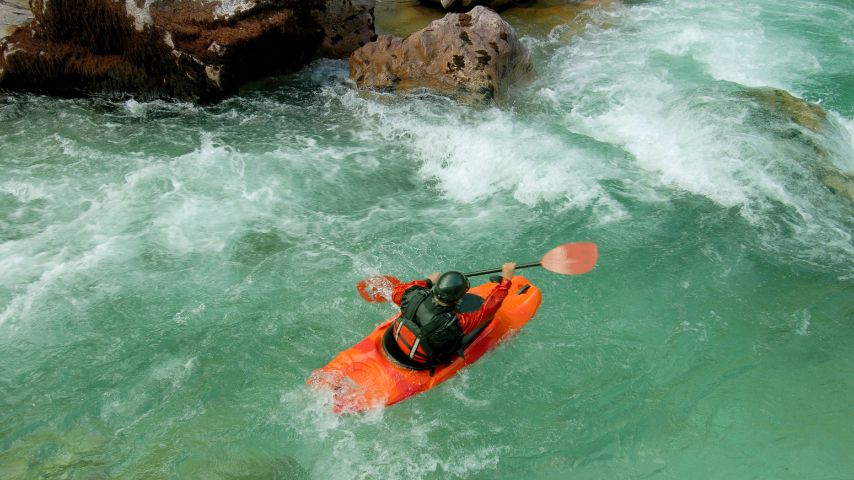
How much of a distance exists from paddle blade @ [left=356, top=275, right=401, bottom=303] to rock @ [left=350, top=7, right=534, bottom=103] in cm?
391

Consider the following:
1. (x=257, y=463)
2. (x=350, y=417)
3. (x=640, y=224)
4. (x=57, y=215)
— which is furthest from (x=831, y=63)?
(x=57, y=215)

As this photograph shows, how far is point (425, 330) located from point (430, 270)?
4.94ft

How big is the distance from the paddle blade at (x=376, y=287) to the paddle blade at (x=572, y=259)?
1223 mm

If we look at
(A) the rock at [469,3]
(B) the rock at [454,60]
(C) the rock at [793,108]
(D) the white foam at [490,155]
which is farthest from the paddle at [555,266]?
(A) the rock at [469,3]

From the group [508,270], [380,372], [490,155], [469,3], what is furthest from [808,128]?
[380,372]

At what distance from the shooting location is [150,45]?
7590 mm

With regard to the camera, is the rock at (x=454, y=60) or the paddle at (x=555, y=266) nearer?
the paddle at (x=555, y=266)

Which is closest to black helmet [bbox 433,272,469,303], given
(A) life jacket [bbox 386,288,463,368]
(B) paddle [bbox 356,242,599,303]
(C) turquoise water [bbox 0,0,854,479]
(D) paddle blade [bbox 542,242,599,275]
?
(A) life jacket [bbox 386,288,463,368]

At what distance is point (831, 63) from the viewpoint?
371 inches

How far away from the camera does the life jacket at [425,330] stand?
4.15 meters

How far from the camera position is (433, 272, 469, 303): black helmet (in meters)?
4.01

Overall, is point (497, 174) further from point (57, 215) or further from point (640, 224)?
point (57, 215)

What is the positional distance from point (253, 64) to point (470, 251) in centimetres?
429

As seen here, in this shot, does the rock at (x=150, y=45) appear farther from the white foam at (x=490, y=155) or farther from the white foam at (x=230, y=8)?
the white foam at (x=490, y=155)
